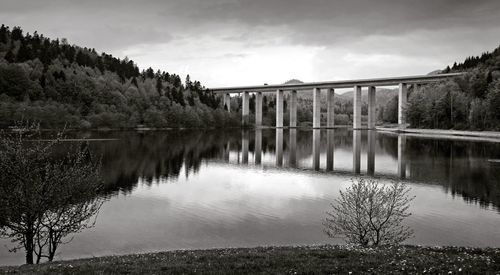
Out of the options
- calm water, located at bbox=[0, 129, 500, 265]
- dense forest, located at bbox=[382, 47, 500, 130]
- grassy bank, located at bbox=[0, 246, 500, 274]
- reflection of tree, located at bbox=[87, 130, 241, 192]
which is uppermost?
dense forest, located at bbox=[382, 47, 500, 130]

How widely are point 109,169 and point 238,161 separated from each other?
1489 cm

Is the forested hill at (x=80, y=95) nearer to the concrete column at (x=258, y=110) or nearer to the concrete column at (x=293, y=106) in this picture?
the concrete column at (x=258, y=110)

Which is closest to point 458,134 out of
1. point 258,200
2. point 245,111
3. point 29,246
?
point 258,200

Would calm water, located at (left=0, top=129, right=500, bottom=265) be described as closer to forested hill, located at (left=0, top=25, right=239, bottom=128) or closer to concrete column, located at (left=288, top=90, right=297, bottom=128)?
forested hill, located at (left=0, top=25, right=239, bottom=128)

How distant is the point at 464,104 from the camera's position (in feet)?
273

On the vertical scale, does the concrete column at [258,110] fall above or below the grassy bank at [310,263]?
above

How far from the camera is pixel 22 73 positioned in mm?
93688

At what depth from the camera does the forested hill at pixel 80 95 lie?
3516 inches

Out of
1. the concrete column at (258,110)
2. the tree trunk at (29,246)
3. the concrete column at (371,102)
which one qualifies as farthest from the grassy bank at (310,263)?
the concrete column at (258,110)

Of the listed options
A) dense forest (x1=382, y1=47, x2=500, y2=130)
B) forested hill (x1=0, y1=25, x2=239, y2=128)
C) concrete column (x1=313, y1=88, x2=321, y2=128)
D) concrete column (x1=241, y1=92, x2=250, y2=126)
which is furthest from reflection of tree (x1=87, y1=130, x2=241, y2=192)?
concrete column (x1=241, y1=92, x2=250, y2=126)

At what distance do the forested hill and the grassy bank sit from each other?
74.7 meters

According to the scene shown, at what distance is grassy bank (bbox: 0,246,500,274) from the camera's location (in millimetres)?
9883

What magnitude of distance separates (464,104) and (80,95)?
275 feet

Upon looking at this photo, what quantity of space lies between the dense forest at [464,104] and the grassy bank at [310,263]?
219 ft
